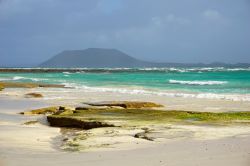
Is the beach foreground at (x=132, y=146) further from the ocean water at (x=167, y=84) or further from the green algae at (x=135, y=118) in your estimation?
the ocean water at (x=167, y=84)

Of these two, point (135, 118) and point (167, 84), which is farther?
point (167, 84)

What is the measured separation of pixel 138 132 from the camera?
12.1m

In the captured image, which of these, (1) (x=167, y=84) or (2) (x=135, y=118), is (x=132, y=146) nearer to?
(2) (x=135, y=118)

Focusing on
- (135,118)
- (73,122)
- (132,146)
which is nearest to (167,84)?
(135,118)

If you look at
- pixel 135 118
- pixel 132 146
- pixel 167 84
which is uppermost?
pixel 167 84

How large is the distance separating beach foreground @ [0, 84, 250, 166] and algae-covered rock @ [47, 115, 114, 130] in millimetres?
477

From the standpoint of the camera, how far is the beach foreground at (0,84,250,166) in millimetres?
8445

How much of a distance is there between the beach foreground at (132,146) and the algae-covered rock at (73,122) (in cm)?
48

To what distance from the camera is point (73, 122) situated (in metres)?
14.7

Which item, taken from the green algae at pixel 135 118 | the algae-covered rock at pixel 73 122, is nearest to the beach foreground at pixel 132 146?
the algae-covered rock at pixel 73 122

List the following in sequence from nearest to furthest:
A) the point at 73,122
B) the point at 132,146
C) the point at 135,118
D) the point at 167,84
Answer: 1. the point at 132,146
2. the point at 73,122
3. the point at 135,118
4. the point at 167,84

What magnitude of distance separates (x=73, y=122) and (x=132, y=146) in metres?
4.75

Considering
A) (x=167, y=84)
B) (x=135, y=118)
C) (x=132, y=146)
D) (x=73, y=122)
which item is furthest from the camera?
(x=167, y=84)

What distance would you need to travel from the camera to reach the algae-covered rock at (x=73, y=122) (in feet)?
45.4
